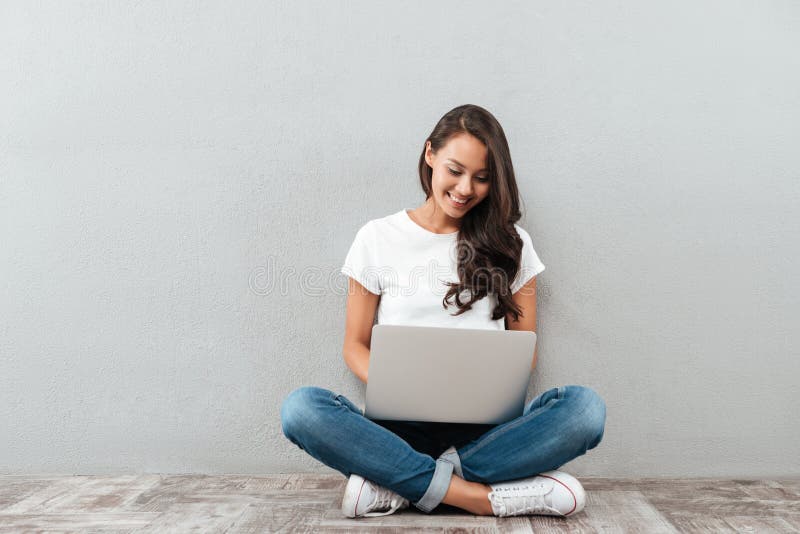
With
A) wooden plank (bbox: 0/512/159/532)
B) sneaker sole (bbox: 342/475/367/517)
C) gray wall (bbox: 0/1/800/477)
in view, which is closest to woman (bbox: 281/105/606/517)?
sneaker sole (bbox: 342/475/367/517)

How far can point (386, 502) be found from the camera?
1.35m

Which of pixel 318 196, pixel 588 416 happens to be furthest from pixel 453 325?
pixel 318 196

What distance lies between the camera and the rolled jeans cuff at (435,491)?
4.36 feet

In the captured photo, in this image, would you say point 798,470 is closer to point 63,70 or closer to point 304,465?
point 304,465

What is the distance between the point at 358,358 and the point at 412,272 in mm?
238

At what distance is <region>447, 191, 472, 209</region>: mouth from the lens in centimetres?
151

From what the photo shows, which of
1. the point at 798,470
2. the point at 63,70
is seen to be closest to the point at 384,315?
the point at 63,70

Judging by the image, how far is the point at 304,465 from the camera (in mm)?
1682

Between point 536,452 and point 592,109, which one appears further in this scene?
point 592,109

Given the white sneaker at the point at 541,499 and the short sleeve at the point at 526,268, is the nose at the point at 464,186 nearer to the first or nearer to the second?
the short sleeve at the point at 526,268

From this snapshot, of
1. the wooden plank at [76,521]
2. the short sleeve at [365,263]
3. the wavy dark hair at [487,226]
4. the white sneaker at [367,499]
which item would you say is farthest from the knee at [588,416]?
the wooden plank at [76,521]

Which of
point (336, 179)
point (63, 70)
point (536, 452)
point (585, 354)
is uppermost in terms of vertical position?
point (63, 70)

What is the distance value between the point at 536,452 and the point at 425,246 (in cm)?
53

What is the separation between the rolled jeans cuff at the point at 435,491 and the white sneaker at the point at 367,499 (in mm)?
51
